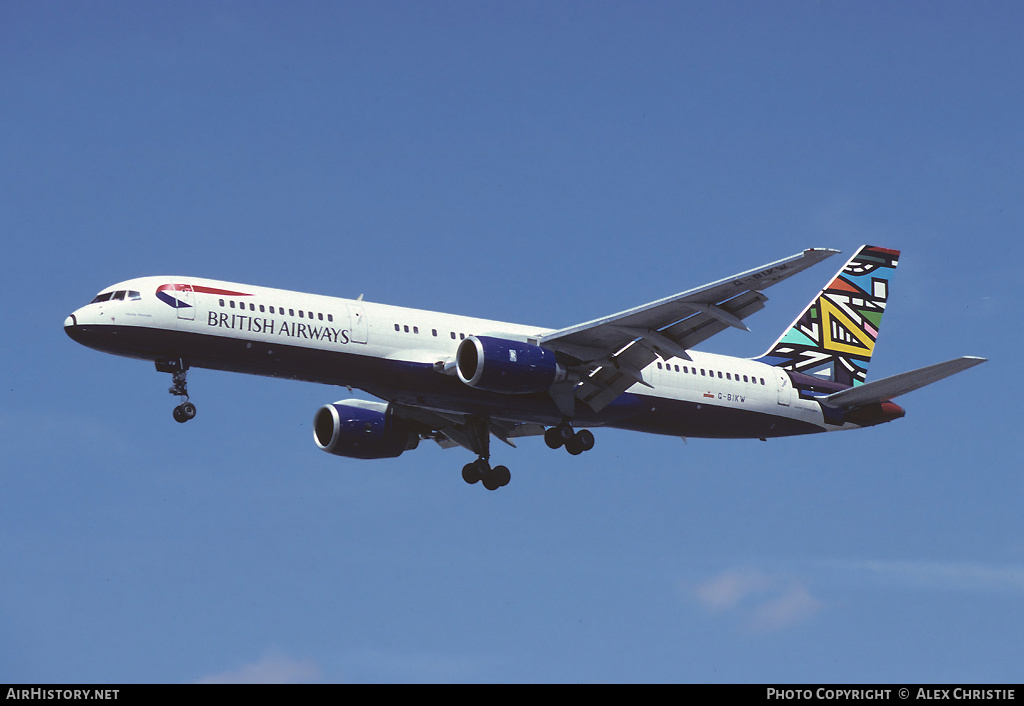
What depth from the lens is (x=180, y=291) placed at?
3938 centimetres

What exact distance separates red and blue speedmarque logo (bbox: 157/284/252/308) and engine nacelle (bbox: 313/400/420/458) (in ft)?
26.5

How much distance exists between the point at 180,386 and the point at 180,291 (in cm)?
278

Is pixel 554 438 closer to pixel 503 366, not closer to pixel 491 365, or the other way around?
pixel 503 366

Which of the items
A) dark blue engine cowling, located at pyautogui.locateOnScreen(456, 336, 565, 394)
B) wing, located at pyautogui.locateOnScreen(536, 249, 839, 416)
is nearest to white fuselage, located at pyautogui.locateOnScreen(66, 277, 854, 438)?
dark blue engine cowling, located at pyautogui.locateOnScreen(456, 336, 565, 394)

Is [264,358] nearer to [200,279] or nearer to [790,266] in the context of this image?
[200,279]

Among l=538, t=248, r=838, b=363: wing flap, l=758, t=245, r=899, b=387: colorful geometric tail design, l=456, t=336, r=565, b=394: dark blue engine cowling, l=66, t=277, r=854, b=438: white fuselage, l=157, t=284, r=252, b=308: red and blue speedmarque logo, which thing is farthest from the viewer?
l=758, t=245, r=899, b=387: colorful geometric tail design

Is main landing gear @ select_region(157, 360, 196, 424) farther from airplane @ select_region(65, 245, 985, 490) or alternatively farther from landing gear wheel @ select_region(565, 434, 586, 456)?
landing gear wheel @ select_region(565, 434, 586, 456)

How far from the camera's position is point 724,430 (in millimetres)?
47531

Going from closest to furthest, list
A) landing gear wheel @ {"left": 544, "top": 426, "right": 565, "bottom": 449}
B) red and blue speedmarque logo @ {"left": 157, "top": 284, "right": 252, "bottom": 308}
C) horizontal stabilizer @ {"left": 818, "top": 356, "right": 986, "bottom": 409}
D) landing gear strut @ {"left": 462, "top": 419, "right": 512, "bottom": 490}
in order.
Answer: red and blue speedmarque logo @ {"left": 157, "top": 284, "right": 252, "bottom": 308} → horizontal stabilizer @ {"left": 818, "top": 356, "right": 986, "bottom": 409} → landing gear wheel @ {"left": 544, "top": 426, "right": 565, "bottom": 449} → landing gear strut @ {"left": 462, "top": 419, "right": 512, "bottom": 490}

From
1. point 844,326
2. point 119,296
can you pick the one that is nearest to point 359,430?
point 119,296

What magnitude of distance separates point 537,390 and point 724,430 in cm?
911

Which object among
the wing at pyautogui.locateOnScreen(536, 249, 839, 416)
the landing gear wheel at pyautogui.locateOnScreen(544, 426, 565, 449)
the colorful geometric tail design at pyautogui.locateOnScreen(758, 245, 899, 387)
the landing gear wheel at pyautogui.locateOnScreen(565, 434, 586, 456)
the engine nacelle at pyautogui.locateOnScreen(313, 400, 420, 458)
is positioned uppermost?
the colorful geometric tail design at pyautogui.locateOnScreen(758, 245, 899, 387)

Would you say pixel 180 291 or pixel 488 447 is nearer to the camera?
pixel 180 291

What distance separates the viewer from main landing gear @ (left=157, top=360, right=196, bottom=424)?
39.5 meters
